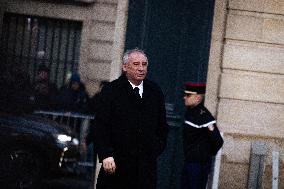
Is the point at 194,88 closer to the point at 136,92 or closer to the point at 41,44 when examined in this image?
the point at 136,92

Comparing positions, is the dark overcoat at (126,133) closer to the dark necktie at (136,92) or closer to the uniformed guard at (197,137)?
the dark necktie at (136,92)

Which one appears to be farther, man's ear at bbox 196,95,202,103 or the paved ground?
the paved ground

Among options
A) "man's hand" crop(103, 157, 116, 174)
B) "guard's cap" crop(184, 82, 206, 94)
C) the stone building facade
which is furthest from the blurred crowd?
"man's hand" crop(103, 157, 116, 174)

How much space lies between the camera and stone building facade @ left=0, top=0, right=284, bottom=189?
30.5 feet

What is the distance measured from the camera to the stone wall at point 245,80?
930cm

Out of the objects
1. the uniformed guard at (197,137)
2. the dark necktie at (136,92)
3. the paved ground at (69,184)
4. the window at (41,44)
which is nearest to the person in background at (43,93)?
the paved ground at (69,184)

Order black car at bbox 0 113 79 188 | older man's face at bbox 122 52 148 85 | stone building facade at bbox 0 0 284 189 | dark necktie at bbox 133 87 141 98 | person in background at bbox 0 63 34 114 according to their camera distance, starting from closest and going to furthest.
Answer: older man's face at bbox 122 52 148 85, dark necktie at bbox 133 87 141 98, stone building facade at bbox 0 0 284 189, black car at bbox 0 113 79 188, person in background at bbox 0 63 34 114

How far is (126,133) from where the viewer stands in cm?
607

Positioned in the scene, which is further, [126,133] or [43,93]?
[43,93]

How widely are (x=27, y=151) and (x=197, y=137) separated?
354 centimetres

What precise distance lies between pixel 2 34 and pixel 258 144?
9202 mm

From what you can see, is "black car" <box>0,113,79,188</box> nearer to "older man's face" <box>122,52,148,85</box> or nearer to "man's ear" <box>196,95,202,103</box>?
"man's ear" <box>196,95,202,103</box>

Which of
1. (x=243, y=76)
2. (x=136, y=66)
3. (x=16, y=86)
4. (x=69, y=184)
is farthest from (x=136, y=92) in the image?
(x=16, y=86)

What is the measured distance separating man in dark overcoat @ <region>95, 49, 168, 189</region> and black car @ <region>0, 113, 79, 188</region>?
14.7ft
